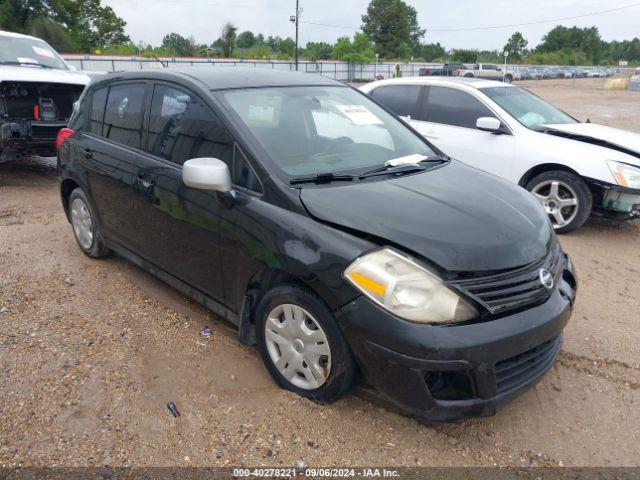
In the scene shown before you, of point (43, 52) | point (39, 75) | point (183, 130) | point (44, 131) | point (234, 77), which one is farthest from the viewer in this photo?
point (43, 52)

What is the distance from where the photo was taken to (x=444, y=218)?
103 inches

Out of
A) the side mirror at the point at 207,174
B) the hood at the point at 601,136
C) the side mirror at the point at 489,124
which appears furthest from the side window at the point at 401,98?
the side mirror at the point at 207,174

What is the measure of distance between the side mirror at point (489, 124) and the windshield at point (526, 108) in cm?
32

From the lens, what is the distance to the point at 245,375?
307 centimetres

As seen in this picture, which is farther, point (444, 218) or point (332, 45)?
point (332, 45)

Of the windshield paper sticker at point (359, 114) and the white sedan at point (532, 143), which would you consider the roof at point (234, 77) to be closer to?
the windshield paper sticker at point (359, 114)

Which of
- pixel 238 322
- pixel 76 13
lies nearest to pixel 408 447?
pixel 238 322

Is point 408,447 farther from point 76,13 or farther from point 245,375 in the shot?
point 76,13

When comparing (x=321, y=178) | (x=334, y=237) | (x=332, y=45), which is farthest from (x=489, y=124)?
(x=332, y=45)

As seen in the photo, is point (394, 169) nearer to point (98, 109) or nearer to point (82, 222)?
point (98, 109)

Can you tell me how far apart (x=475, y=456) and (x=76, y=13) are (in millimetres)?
61171

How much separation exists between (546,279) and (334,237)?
3.54ft

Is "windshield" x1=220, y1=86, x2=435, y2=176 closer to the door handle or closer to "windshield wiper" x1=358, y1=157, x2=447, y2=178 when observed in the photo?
"windshield wiper" x1=358, y1=157, x2=447, y2=178

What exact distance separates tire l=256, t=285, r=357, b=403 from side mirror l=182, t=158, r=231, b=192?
652 mm
